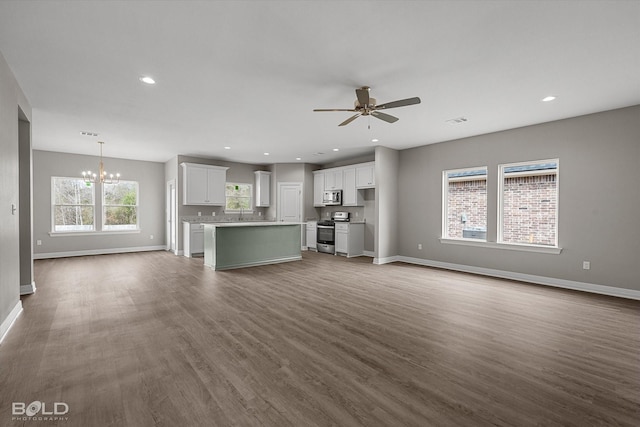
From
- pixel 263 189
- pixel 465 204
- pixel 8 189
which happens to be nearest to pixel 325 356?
pixel 8 189

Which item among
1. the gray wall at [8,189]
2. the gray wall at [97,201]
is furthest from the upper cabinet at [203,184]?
the gray wall at [8,189]

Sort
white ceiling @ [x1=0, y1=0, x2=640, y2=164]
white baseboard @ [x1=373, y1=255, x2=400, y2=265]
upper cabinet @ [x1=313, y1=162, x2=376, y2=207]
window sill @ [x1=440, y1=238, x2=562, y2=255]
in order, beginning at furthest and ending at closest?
1. upper cabinet @ [x1=313, y1=162, x2=376, y2=207]
2. white baseboard @ [x1=373, y1=255, x2=400, y2=265]
3. window sill @ [x1=440, y1=238, x2=562, y2=255]
4. white ceiling @ [x1=0, y1=0, x2=640, y2=164]

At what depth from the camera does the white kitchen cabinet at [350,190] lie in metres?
8.19

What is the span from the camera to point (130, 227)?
28.8ft

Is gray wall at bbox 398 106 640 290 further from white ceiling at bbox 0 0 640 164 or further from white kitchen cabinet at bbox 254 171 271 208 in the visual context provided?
white kitchen cabinet at bbox 254 171 271 208

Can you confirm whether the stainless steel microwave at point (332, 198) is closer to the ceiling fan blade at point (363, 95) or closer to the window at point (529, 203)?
the window at point (529, 203)

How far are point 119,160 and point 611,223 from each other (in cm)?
1110

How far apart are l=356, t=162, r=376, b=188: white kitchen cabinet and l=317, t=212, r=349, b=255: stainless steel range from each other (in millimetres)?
1082

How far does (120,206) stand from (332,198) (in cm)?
620

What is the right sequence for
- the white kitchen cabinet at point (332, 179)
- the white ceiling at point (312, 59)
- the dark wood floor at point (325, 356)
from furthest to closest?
1. the white kitchen cabinet at point (332, 179)
2. the white ceiling at point (312, 59)
3. the dark wood floor at point (325, 356)

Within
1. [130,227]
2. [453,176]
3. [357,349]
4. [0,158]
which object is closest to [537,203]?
[453,176]

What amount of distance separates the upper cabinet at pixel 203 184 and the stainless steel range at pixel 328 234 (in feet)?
10.0

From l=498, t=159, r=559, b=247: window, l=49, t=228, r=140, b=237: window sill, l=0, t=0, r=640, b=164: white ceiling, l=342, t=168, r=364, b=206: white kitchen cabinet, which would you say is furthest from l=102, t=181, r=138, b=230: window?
l=498, t=159, r=559, b=247: window

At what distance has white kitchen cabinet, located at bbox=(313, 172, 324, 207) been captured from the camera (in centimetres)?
927
